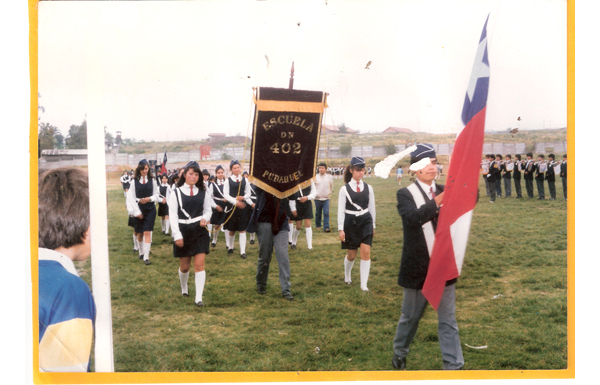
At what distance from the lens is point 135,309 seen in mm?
3584

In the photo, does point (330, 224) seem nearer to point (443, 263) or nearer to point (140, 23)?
point (443, 263)

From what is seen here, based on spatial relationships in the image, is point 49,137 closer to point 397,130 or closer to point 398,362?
point 397,130

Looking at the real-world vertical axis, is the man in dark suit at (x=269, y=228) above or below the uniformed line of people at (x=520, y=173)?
below

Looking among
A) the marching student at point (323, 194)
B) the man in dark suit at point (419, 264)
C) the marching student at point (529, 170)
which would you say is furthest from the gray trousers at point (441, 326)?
the marching student at point (529, 170)

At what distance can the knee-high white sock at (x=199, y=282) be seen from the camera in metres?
3.64

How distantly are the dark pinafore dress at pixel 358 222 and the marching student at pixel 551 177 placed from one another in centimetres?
142

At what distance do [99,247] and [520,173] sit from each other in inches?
132

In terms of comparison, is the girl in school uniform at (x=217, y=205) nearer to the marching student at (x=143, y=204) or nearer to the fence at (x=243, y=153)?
the fence at (x=243, y=153)

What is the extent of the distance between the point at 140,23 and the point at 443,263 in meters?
2.87

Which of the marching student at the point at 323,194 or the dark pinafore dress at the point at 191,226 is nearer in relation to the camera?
the marching student at the point at 323,194

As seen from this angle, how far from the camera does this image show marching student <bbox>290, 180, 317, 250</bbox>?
12.0ft

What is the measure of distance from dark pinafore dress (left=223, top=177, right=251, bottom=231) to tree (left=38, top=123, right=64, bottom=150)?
129cm

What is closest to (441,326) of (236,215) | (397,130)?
(397,130)

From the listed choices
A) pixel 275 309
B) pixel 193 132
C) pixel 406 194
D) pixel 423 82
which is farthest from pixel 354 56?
pixel 275 309
